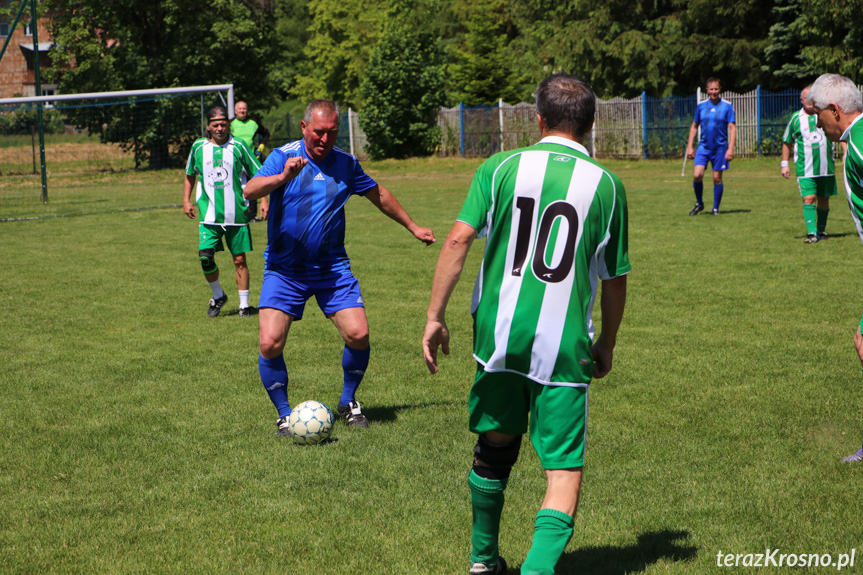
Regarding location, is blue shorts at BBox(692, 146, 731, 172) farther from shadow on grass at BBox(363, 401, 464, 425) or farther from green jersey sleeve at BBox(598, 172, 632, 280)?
green jersey sleeve at BBox(598, 172, 632, 280)

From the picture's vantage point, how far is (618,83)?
3784cm

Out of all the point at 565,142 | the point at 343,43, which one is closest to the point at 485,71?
the point at 343,43

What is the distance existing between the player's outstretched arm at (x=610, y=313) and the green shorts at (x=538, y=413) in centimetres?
24

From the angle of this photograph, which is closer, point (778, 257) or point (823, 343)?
point (823, 343)

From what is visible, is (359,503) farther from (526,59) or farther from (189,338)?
(526,59)

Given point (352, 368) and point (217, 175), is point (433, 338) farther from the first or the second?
point (217, 175)

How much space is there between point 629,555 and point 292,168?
2890 millimetres

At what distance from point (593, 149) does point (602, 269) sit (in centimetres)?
3037

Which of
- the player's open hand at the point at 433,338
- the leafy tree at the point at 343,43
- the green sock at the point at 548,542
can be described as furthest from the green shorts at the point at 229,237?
the leafy tree at the point at 343,43

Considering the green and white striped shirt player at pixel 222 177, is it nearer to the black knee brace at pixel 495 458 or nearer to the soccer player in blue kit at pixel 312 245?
the soccer player in blue kit at pixel 312 245

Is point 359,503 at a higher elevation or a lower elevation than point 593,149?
lower

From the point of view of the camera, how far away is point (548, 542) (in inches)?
120

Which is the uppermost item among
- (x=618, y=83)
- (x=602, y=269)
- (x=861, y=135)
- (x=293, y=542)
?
(x=618, y=83)

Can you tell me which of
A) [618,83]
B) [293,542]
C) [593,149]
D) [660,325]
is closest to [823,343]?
[660,325]
